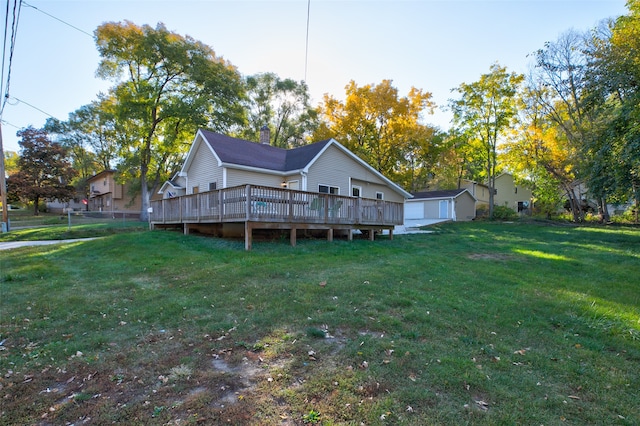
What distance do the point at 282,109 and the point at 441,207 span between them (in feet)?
68.6

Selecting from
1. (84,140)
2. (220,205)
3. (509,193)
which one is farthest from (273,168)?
(84,140)

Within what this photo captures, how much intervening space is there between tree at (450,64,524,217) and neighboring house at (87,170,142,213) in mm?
35554

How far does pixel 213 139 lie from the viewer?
15672mm

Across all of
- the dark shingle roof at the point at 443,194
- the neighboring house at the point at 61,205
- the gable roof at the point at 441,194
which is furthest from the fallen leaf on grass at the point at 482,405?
the neighboring house at the point at 61,205

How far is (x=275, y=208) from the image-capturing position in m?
10.5

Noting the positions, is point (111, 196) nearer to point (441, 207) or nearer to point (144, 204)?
point (144, 204)

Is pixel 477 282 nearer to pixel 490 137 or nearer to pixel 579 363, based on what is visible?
pixel 579 363

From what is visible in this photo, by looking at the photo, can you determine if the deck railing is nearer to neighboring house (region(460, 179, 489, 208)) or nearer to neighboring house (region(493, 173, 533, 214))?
neighboring house (region(460, 179, 489, 208))

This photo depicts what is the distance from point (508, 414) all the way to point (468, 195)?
106 feet

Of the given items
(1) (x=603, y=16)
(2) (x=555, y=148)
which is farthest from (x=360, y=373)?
(2) (x=555, y=148)

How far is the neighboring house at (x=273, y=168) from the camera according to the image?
47.0 ft

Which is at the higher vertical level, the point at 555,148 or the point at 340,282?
the point at 555,148

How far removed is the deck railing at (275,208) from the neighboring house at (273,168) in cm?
192

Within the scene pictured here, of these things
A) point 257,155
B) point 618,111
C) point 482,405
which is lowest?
point 482,405
